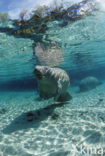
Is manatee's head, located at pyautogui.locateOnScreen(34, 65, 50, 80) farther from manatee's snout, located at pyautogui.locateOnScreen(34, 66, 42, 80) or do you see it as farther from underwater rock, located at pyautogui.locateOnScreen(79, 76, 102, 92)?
underwater rock, located at pyautogui.locateOnScreen(79, 76, 102, 92)

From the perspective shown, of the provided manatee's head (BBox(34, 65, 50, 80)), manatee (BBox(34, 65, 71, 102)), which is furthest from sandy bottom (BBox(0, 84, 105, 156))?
manatee's head (BBox(34, 65, 50, 80))

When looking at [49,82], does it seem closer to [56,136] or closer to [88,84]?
[56,136]

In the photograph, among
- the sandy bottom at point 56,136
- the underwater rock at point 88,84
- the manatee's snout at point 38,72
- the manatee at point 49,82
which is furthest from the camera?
the underwater rock at point 88,84

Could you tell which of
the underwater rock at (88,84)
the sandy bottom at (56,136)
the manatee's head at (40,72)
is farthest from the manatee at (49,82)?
the underwater rock at (88,84)

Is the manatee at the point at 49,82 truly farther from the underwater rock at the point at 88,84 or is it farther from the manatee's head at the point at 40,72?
the underwater rock at the point at 88,84

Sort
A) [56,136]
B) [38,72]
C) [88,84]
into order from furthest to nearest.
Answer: [88,84], [38,72], [56,136]

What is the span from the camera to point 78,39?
49.7ft

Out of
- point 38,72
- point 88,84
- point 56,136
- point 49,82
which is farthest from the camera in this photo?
point 88,84

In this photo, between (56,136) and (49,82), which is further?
(49,82)

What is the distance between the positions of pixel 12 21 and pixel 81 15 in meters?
5.59

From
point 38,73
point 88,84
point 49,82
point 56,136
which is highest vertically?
point 38,73

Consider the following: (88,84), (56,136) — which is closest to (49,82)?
(56,136)

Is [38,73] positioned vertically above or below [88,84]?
above

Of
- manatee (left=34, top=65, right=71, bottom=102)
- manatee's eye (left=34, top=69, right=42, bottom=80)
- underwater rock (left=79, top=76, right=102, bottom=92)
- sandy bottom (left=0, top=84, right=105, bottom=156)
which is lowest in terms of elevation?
underwater rock (left=79, top=76, right=102, bottom=92)
